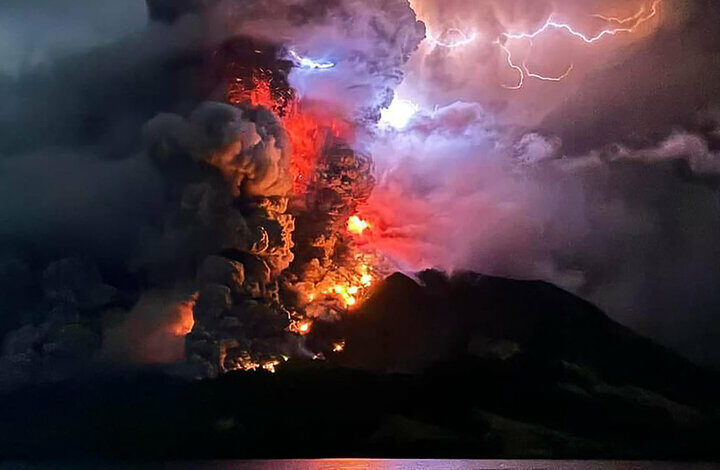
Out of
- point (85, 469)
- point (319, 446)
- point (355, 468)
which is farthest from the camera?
point (319, 446)

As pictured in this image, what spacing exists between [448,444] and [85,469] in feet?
232

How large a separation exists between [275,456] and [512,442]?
46.9 meters

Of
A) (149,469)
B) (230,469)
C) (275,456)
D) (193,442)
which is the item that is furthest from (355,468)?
(193,442)

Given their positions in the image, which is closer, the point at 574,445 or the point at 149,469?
the point at 149,469

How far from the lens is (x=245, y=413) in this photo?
197 m

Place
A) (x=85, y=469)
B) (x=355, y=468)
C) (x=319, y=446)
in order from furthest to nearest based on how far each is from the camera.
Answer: (x=319, y=446)
(x=85, y=469)
(x=355, y=468)

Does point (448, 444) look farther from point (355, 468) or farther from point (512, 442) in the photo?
point (355, 468)

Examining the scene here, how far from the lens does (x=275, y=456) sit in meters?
192

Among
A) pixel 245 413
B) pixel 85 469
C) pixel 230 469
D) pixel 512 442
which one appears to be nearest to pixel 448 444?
pixel 512 442

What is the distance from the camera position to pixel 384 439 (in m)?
199

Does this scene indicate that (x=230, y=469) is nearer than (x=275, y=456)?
Yes

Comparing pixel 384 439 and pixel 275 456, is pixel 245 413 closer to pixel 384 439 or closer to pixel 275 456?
pixel 275 456

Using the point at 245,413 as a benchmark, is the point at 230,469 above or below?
below

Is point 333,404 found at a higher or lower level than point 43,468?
higher
